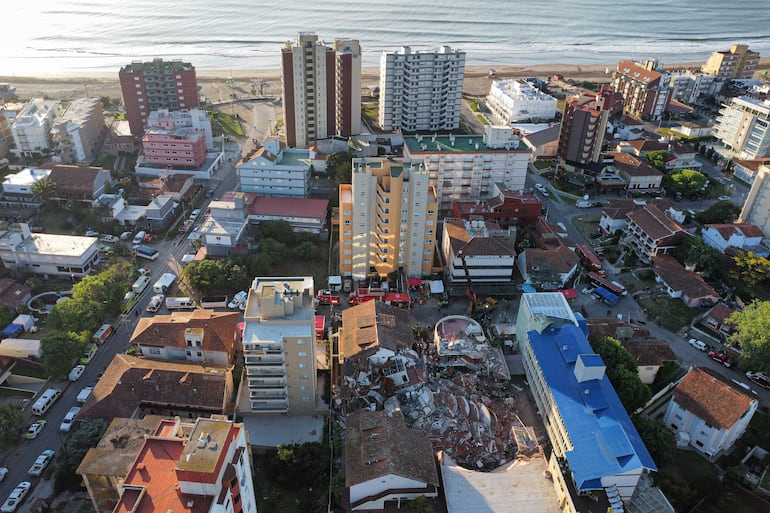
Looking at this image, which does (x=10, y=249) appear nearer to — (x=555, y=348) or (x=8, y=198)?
(x=8, y=198)

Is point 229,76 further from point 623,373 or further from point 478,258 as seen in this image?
point 623,373

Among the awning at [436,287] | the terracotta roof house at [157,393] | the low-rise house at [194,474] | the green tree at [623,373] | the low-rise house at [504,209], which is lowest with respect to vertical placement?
the awning at [436,287]

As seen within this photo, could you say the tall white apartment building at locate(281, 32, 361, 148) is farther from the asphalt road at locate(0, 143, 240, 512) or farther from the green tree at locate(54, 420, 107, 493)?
the green tree at locate(54, 420, 107, 493)

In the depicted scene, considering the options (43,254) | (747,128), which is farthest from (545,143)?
(43,254)

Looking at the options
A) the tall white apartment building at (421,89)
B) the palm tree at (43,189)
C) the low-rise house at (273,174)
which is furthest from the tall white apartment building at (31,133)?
the tall white apartment building at (421,89)

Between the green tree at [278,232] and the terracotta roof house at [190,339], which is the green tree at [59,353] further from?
the green tree at [278,232]
